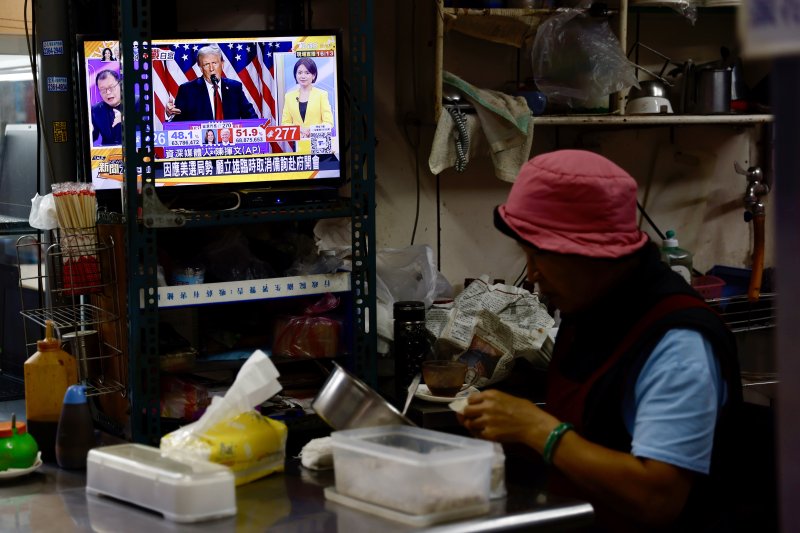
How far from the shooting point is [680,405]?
5.85 feet

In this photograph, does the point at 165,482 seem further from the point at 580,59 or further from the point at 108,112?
the point at 580,59

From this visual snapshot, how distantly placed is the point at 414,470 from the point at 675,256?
7.84ft

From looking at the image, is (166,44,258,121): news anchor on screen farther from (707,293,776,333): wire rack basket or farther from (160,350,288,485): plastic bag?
(707,293,776,333): wire rack basket

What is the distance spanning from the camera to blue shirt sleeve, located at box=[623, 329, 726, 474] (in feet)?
5.85

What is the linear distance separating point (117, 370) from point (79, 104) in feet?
2.68

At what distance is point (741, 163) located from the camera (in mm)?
4156

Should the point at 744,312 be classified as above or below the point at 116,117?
below

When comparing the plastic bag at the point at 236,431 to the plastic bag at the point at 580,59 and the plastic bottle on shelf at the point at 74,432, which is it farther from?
the plastic bag at the point at 580,59

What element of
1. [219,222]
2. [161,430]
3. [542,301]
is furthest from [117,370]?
[542,301]

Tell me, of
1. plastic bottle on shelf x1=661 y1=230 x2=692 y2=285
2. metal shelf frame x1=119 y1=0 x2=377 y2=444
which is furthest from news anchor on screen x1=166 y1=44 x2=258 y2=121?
plastic bottle on shelf x1=661 y1=230 x2=692 y2=285

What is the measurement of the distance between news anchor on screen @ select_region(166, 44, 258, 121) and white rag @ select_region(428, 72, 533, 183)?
0.75 meters

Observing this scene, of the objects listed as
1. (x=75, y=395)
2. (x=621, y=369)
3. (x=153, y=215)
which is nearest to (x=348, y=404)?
(x=621, y=369)

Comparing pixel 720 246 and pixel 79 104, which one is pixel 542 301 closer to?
pixel 720 246

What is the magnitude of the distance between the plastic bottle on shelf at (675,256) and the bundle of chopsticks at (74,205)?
213 cm
